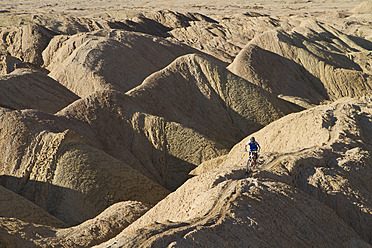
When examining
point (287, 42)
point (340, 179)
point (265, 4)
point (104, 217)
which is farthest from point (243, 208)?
point (265, 4)

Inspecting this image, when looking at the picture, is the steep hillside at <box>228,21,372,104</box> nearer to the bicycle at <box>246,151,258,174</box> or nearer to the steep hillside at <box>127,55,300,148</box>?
the steep hillside at <box>127,55,300,148</box>

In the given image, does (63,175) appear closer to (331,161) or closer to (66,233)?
(66,233)

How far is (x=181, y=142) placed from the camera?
21875 mm

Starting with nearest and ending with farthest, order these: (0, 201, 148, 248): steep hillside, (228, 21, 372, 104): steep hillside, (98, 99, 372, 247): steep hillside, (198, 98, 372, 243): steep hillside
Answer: (98, 99, 372, 247): steep hillside, (0, 201, 148, 248): steep hillside, (198, 98, 372, 243): steep hillside, (228, 21, 372, 104): steep hillside

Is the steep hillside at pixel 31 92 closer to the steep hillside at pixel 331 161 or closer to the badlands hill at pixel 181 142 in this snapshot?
the badlands hill at pixel 181 142

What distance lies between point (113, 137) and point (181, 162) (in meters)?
3.69

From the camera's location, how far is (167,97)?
25.0 metres

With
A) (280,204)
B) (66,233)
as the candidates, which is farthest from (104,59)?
(280,204)

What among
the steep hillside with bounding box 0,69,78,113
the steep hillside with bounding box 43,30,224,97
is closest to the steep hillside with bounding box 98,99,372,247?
the steep hillside with bounding box 0,69,78,113

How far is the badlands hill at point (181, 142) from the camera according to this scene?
10.1 meters

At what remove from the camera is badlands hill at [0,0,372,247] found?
10.1 metres

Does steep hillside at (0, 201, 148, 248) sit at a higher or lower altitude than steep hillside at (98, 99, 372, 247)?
lower

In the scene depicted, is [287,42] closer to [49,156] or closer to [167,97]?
[167,97]

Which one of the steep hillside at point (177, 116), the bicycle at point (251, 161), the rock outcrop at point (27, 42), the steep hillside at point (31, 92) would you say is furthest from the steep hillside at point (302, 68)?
the bicycle at point (251, 161)
